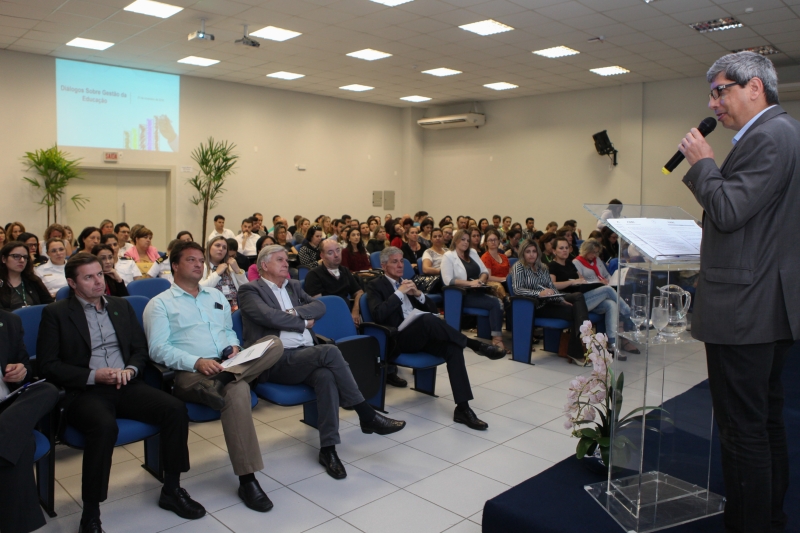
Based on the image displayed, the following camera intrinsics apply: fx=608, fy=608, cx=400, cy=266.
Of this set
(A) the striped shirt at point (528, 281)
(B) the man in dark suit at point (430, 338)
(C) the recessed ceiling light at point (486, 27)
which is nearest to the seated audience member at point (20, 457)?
(B) the man in dark suit at point (430, 338)

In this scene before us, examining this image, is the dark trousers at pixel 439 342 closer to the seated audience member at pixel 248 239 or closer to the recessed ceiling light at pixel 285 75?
the seated audience member at pixel 248 239

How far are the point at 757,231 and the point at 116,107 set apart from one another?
10.9 m

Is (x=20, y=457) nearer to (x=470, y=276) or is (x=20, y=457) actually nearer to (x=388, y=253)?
(x=388, y=253)

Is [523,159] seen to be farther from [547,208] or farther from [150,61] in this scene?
[150,61]

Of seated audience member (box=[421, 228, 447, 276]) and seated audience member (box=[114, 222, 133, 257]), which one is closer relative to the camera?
seated audience member (box=[114, 222, 133, 257])

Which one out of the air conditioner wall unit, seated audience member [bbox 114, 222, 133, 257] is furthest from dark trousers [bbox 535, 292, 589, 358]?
the air conditioner wall unit

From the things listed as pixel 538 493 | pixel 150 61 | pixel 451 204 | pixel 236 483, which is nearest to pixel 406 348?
pixel 236 483

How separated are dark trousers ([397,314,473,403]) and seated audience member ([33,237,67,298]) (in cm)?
294

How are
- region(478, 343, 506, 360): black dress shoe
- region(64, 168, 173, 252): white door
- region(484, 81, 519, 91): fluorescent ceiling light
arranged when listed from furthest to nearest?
region(484, 81, 519, 91): fluorescent ceiling light < region(64, 168, 173, 252): white door < region(478, 343, 506, 360): black dress shoe

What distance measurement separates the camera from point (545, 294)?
567 cm

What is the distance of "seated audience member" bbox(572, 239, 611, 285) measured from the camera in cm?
618

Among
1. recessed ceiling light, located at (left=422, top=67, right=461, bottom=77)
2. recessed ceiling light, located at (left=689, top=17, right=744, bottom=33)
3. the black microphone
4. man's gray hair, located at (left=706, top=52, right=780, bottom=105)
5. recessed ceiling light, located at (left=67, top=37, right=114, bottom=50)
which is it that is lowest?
the black microphone

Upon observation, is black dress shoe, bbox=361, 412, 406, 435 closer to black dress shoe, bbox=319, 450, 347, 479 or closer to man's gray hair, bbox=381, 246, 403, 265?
black dress shoe, bbox=319, 450, 347, 479

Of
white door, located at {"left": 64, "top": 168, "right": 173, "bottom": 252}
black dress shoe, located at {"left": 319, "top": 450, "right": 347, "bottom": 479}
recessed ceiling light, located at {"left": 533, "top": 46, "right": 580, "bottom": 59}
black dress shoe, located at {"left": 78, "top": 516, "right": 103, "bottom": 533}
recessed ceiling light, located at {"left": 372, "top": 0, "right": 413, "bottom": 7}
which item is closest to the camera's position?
black dress shoe, located at {"left": 78, "top": 516, "right": 103, "bottom": 533}
